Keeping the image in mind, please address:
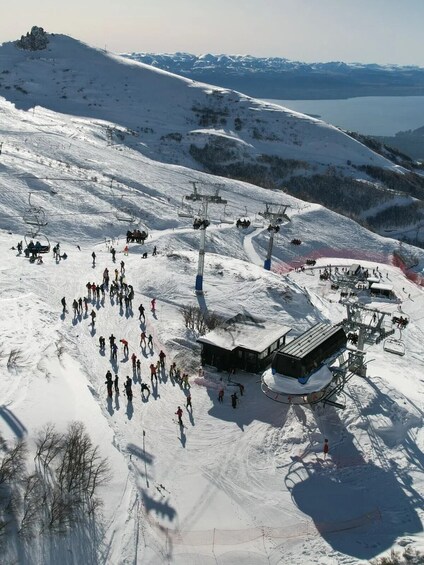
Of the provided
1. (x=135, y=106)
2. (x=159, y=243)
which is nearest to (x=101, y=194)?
(x=159, y=243)

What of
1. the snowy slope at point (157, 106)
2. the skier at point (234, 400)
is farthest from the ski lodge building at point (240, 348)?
the snowy slope at point (157, 106)

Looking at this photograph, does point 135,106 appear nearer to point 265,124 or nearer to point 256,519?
point 265,124

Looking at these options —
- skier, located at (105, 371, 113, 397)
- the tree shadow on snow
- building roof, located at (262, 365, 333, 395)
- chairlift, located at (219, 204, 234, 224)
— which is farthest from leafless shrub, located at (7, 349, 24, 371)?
chairlift, located at (219, 204, 234, 224)

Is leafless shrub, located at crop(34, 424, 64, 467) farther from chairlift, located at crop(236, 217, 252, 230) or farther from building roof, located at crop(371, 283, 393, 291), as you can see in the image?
chairlift, located at crop(236, 217, 252, 230)

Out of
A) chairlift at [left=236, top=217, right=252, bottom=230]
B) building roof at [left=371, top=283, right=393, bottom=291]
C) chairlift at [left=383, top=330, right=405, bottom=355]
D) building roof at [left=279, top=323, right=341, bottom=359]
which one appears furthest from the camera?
chairlift at [left=236, top=217, right=252, bottom=230]

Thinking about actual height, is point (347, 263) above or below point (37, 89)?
below

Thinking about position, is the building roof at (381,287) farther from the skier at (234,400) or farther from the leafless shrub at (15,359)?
the leafless shrub at (15,359)
